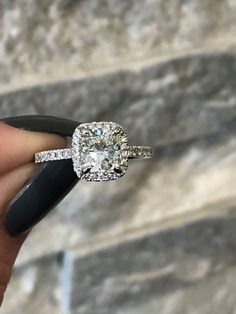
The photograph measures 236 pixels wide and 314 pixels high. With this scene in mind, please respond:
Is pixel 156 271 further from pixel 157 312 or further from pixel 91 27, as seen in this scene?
pixel 91 27

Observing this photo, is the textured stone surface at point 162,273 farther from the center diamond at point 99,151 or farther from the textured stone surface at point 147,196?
the center diamond at point 99,151

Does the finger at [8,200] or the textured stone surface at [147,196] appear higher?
the textured stone surface at [147,196]

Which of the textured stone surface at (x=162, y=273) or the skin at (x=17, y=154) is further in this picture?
the textured stone surface at (x=162, y=273)

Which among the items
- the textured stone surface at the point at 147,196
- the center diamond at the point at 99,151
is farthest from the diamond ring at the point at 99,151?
the textured stone surface at the point at 147,196

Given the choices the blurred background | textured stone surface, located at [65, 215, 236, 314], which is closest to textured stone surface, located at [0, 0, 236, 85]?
the blurred background

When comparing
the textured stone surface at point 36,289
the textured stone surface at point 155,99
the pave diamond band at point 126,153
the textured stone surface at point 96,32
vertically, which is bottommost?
the pave diamond band at point 126,153

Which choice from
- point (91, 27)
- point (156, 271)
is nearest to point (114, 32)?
point (91, 27)

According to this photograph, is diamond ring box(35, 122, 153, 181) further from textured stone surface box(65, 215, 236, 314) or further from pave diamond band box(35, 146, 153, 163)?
textured stone surface box(65, 215, 236, 314)
